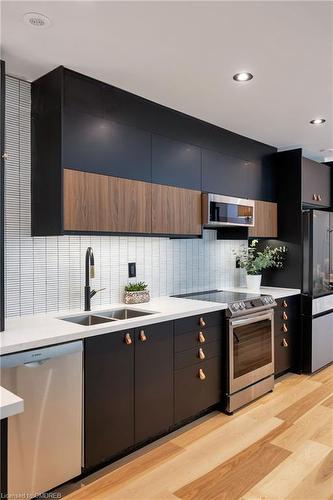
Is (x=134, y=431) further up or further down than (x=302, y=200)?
further down

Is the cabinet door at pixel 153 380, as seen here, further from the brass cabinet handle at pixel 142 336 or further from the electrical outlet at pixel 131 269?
the electrical outlet at pixel 131 269

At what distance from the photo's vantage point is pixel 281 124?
3.51m

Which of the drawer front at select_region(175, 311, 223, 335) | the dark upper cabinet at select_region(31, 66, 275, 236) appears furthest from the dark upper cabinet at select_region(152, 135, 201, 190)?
the drawer front at select_region(175, 311, 223, 335)

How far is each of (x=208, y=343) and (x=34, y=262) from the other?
1.45 metres

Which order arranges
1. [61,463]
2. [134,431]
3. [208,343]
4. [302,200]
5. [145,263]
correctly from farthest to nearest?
[302,200], [145,263], [208,343], [134,431], [61,463]

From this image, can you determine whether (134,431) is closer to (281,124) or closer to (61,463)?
(61,463)

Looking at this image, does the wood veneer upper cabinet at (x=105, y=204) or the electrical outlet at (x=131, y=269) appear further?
the electrical outlet at (x=131, y=269)

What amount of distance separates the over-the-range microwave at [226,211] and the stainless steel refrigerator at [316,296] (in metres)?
0.77

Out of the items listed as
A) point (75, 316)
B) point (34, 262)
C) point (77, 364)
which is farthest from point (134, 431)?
point (34, 262)

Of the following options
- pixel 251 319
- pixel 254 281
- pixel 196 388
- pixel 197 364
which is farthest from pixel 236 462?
pixel 254 281

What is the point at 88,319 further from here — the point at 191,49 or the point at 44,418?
the point at 191,49

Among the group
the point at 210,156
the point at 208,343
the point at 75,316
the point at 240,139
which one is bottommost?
the point at 208,343

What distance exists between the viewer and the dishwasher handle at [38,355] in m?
1.85

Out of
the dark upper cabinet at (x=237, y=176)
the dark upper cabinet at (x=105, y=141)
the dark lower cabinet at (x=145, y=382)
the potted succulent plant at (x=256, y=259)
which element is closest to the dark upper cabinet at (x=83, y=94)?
the dark upper cabinet at (x=105, y=141)
